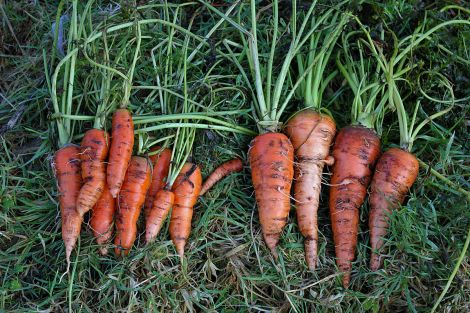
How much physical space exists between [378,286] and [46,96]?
7.48ft

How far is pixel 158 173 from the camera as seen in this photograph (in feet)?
9.41

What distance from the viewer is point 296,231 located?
2840mm

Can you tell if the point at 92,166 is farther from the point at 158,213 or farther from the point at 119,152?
the point at 158,213

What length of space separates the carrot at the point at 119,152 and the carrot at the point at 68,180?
0.20 metres

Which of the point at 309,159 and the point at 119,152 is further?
the point at 309,159

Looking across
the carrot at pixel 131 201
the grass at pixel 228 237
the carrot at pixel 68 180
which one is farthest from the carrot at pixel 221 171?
the carrot at pixel 68 180

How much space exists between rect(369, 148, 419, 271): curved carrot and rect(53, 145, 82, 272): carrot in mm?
1641

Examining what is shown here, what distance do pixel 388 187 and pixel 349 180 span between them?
216 millimetres

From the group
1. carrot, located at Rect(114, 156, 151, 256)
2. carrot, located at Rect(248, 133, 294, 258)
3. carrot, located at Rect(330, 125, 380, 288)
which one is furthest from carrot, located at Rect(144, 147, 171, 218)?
carrot, located at Rect(330, 125, 380, 288)

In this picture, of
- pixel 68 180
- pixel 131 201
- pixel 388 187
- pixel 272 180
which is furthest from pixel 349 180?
pixel 68 180

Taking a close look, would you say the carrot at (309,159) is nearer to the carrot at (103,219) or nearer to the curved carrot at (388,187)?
the curved carrot at (388,187)

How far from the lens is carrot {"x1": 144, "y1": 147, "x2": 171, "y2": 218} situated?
2.86 meters

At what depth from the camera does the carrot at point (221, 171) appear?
288cm

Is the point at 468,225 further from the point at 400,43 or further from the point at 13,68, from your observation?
the point at 13,68
